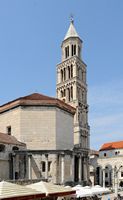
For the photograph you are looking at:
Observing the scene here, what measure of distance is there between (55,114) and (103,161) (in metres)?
40.8

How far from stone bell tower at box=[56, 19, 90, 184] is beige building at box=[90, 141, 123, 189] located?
11429 millimetres

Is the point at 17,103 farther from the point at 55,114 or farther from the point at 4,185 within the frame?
the point at 4,185

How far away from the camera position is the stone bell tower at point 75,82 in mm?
72500

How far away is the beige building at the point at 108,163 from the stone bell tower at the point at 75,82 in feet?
37.5

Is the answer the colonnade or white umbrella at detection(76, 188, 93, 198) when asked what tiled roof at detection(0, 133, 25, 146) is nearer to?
the colonnade

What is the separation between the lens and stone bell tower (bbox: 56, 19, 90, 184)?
72500 millimetres

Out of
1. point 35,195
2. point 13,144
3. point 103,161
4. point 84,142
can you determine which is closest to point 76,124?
point 84,142

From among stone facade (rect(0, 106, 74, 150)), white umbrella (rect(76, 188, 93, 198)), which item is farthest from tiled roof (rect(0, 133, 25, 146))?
white umbrella (rect(76, 188, 93, 198))

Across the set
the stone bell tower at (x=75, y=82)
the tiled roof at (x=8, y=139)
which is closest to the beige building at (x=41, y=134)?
the tiled roof at (x=8, y=139)

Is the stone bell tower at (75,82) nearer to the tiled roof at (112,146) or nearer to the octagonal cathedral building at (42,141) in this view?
the tiled roof at (112,146)

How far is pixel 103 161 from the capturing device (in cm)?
8469

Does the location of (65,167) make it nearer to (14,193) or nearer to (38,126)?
(38,126)

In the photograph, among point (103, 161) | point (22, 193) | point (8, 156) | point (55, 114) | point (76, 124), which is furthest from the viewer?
point (103, 161)

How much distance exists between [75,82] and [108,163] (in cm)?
2292
